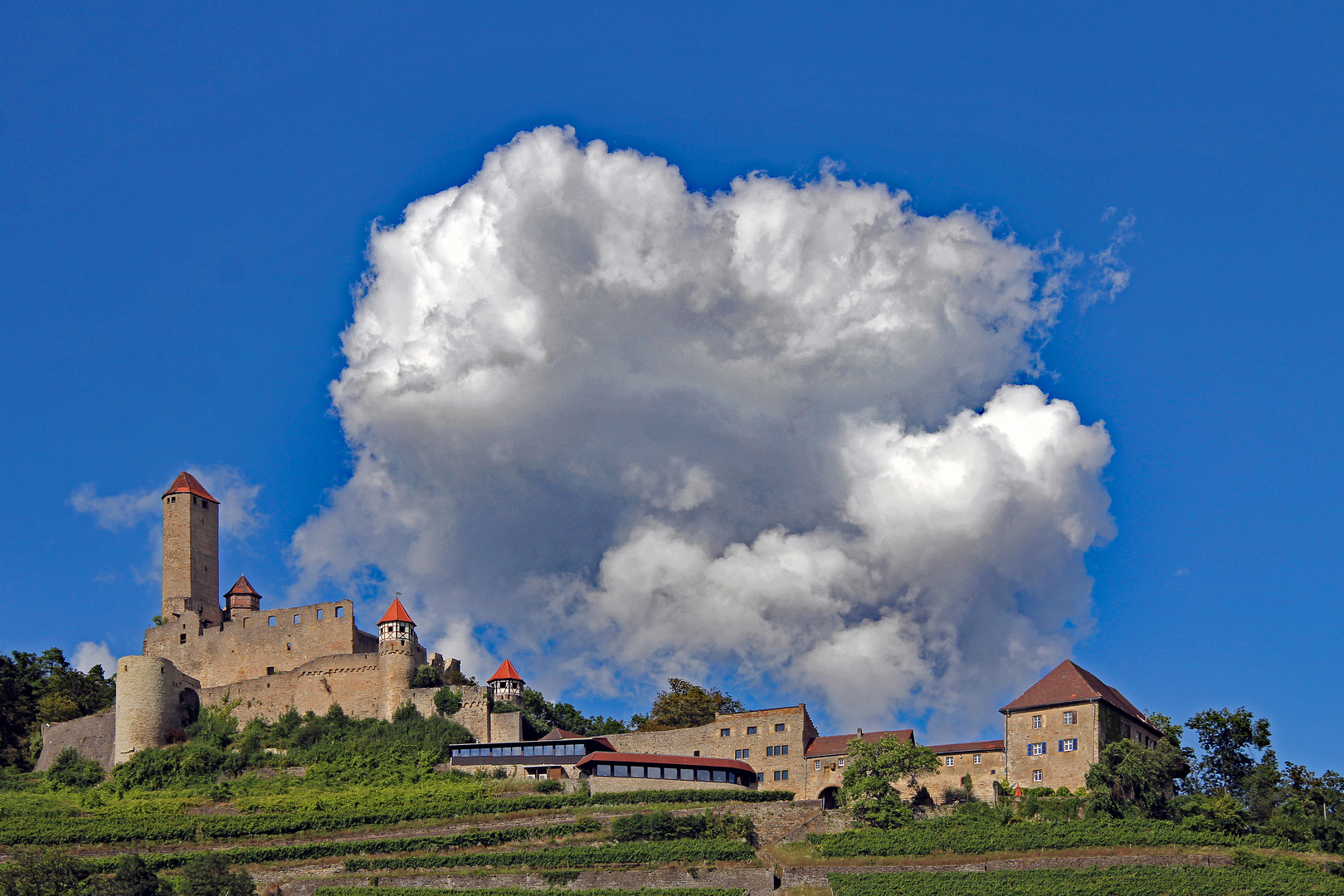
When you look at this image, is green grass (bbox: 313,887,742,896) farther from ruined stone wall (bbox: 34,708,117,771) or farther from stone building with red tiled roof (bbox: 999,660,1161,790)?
ruined stone wall (bbox: 34,708,117,771)

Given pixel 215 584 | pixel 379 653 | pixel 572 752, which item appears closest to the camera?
pixel 572 752

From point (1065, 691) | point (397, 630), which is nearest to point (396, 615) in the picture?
point (397, 630)

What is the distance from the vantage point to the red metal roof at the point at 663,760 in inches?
3113

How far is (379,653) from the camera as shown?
90750 millimetres

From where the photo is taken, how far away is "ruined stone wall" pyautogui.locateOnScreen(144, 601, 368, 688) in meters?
93.6

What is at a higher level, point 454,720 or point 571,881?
point 454,720

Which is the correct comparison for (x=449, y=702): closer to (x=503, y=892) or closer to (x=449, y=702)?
(x=449, y=702)

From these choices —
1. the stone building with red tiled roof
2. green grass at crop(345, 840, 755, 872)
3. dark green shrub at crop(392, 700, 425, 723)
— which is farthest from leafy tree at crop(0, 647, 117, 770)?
the stone building with red tiled roof

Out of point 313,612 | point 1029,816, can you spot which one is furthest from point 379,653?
point 1029,816

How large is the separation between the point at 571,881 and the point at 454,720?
20.5m

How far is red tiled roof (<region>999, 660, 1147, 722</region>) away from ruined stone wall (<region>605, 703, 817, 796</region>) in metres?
12.1

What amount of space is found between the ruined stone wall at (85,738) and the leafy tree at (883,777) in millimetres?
Result: 44924

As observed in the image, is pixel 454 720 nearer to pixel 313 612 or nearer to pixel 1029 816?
pixel 313 612

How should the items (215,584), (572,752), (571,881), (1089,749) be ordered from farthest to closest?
(215,584), (572,752), (1089,749), (571,881)
